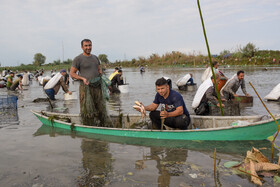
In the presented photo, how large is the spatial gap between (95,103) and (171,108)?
6.16 feet

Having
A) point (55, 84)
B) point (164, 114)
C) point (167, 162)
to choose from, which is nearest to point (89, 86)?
point (164, 114)

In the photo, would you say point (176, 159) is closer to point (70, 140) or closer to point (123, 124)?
point (123, 124)

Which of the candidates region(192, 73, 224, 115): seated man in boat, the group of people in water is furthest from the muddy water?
region(192, 73, 224, 115): seated man in boat

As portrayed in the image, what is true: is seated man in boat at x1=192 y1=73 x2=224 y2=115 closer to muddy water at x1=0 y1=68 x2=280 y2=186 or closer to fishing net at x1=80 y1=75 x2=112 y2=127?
muddy water at x1=0 y1=68 x2=280 y2=186

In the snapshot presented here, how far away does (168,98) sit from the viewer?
525 centimetres

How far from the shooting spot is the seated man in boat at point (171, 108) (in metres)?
5.01

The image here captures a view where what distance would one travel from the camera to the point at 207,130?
483 centimetres

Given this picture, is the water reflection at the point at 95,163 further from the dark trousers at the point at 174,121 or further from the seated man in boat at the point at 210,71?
the seated man in boat at the point at 210,71

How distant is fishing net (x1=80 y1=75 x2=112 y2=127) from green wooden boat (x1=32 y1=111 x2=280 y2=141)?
266 mm

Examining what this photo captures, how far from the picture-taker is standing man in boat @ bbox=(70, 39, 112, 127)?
18.8 ft

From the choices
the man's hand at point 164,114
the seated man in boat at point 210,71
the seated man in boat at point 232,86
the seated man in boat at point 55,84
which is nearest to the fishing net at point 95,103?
the man's hand at point 164,114

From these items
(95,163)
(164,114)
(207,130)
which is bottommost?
(95,163)

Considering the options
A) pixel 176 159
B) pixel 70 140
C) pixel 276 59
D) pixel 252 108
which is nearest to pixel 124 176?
pixel 176 159

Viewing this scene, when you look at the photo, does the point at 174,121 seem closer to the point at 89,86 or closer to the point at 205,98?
the point at 205,98
